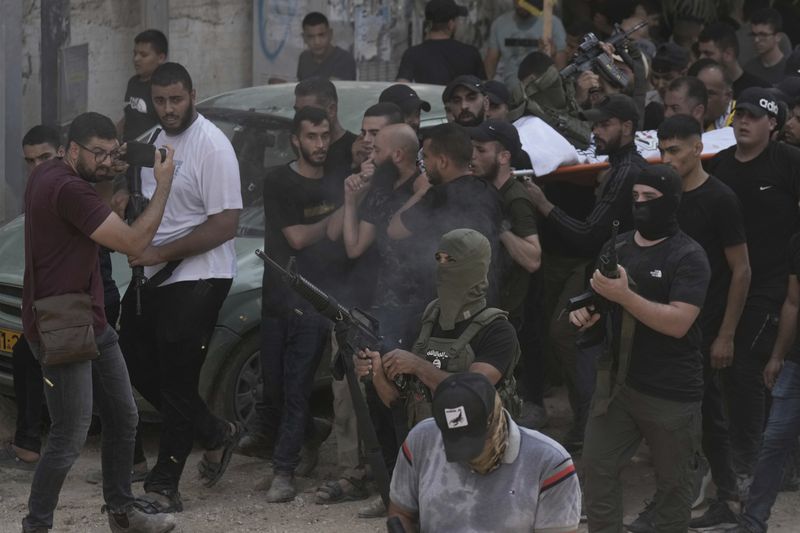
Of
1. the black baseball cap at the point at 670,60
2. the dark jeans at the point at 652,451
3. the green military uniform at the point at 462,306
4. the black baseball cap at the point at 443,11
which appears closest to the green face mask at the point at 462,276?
the green military uniform at the point at 462,306

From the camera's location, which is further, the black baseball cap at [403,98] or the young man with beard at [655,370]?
the black baseball cap at [403,98]

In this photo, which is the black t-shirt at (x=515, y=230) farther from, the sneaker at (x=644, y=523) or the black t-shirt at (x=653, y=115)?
the black t-shirt at (x=653, y=115)

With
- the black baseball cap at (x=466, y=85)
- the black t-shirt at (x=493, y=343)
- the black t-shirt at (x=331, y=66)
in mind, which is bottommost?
the black t-shirt at (x=493, y=343)

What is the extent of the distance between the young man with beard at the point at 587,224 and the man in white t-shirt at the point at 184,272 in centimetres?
152

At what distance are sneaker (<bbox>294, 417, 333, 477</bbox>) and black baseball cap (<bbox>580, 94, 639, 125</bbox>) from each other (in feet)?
6.90

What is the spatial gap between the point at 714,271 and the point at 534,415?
166 cm

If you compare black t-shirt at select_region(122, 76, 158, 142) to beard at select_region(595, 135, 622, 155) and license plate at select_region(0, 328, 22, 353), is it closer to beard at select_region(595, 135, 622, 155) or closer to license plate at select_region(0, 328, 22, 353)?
license plate at select_region(0, 328, 22, 353)

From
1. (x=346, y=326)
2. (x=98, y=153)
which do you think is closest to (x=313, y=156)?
(x=98, y=153)

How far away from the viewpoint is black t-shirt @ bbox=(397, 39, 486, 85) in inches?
435

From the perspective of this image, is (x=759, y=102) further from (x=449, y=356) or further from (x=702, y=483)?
(x=449, y=356)

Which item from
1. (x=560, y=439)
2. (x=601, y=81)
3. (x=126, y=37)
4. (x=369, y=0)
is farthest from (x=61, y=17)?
(x=560, y=439)

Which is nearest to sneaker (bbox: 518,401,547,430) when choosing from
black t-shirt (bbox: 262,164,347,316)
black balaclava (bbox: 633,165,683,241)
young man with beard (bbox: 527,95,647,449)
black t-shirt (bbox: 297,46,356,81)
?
young man with beard (bbox: 527,95,647,449)

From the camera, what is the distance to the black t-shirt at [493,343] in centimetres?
602

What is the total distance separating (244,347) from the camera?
26.3ft
